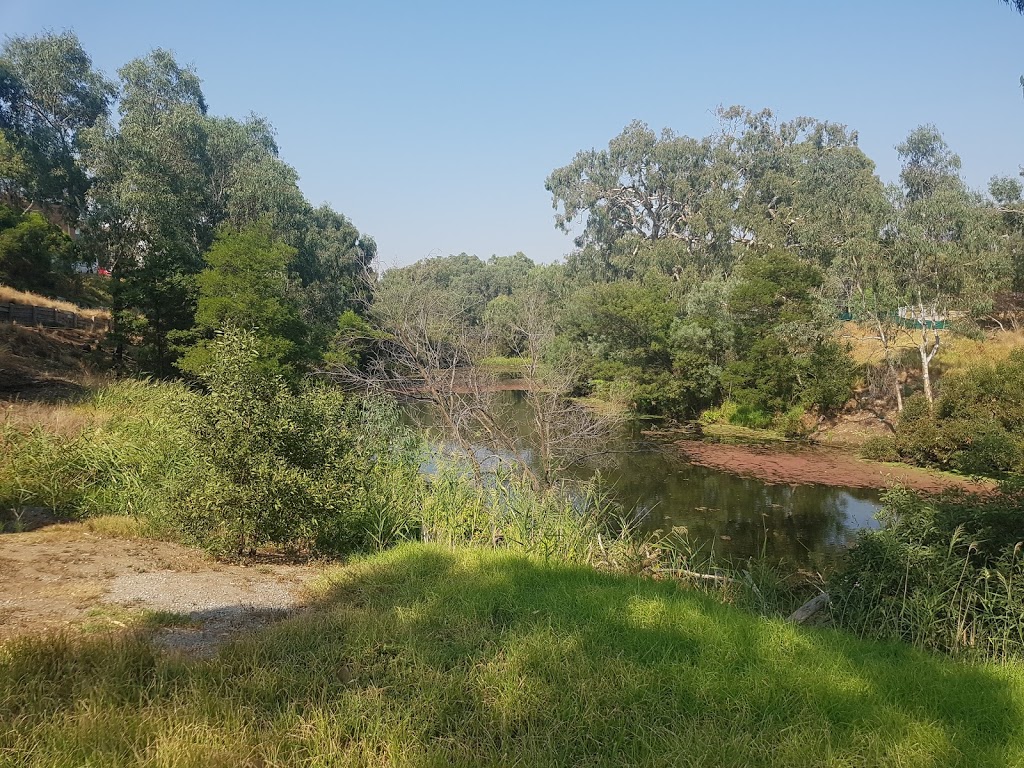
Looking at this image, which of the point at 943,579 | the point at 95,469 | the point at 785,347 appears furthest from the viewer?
the point at 785,347

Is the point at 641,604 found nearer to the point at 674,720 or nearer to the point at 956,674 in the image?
the point at 674,720

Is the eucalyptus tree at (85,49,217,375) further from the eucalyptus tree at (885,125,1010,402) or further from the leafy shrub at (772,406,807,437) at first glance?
the eucalyptus tree at (885,125,1010,402)

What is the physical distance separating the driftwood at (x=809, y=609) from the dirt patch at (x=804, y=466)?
11.5 meters

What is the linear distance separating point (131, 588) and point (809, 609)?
5.49m

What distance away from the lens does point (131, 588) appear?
4945 mm

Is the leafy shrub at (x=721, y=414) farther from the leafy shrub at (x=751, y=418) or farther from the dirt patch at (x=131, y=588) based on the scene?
the dirt patch at (x=131, y=588)

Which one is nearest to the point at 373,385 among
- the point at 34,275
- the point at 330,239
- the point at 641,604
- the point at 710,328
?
the point at 641,604

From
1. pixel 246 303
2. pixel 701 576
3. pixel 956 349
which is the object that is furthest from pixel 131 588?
pixel 956 349

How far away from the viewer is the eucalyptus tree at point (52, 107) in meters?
30.8

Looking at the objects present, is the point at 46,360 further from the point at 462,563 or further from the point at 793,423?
the point at 793,423

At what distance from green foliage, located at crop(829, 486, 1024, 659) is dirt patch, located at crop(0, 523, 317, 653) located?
15.1 feet

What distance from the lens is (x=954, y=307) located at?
67.2 ft

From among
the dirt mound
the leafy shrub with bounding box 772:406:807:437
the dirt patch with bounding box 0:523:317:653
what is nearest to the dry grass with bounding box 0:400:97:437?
the dirt mound

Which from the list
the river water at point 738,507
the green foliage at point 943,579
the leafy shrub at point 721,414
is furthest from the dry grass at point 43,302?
the green foliage at point 943,579
